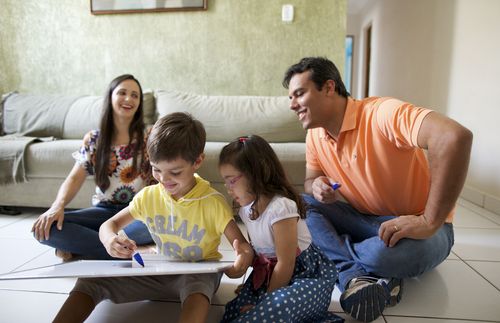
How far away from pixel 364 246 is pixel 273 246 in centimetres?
34

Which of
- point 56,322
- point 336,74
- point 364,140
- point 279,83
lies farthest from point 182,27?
point 56,322

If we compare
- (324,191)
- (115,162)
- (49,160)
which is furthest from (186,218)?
(49,160)

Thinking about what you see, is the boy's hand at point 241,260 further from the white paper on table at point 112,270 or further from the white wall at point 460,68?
the white wall at point 460,68

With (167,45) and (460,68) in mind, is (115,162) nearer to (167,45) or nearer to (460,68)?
(167,45)

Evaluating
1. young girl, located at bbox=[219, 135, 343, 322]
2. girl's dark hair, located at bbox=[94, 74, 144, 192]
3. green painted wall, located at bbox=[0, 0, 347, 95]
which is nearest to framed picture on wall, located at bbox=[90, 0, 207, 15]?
green painted wall, located at bbox=[0, 0, 347, 95]

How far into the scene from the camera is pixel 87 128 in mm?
2414

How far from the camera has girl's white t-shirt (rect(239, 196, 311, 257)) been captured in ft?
3.06

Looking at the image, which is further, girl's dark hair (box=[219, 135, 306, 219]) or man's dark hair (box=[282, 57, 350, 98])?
man's dark hair (box=[282, 57, 350, 98])

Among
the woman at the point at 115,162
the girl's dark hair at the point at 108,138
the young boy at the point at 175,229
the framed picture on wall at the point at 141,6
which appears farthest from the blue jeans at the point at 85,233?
the framed picture on wall at the point at 141,6

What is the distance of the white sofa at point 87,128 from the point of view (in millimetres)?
1997

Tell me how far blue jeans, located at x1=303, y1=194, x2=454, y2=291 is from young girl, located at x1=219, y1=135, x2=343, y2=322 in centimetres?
17

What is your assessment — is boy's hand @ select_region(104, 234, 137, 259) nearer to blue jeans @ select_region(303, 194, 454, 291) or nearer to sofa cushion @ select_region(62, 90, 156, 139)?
blue jeans @ select_region(303, 194, 454, 291)

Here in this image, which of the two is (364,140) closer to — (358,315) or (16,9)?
(358,315)

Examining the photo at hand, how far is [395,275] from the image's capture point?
43.3 inches
